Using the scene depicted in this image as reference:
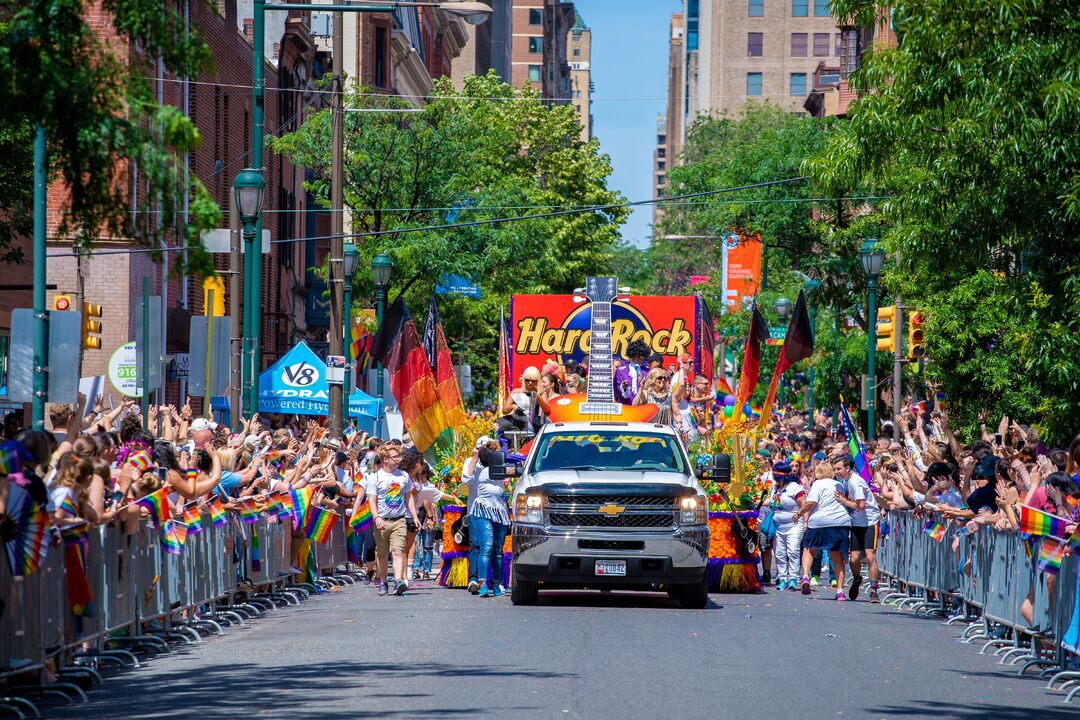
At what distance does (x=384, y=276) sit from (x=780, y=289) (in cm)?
2485

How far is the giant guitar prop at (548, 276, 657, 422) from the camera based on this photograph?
23156mm

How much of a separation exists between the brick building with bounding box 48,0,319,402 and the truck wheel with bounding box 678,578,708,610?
427 inches

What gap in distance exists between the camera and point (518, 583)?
64.2 feet

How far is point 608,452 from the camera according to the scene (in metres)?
20.4

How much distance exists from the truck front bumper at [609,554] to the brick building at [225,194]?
10335 mm

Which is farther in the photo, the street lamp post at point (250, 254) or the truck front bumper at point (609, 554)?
the street lamp post at point (250, 254)

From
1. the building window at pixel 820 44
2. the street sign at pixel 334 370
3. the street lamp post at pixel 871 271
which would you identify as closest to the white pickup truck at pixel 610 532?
the street sign at pixel 334 370

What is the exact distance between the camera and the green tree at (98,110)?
33.8ft

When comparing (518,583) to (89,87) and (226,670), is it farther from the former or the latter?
(89,87)

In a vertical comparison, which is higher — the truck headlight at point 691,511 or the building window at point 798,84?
the building window at point 798,84

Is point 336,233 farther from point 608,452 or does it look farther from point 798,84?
point 798,84

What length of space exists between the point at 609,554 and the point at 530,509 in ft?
3.09

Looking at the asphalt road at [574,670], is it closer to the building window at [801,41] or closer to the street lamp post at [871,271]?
the street lamp post at [871,271]

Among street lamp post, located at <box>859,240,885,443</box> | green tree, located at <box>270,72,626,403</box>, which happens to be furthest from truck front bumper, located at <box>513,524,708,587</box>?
green tree, located at <box>270,72,626,403</box>
